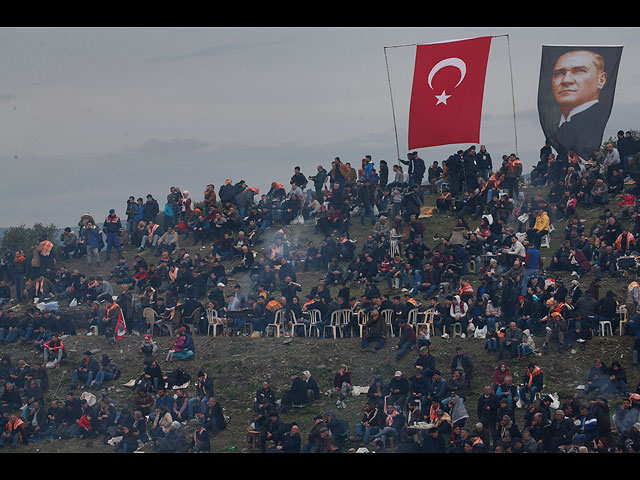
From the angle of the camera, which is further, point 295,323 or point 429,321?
point 295,323

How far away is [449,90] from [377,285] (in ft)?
20.3

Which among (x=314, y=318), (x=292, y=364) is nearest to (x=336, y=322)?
(x=314, y=318)

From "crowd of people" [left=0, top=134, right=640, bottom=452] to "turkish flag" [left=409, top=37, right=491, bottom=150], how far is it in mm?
2493

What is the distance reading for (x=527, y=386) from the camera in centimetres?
2030

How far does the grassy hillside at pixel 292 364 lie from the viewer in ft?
69.9

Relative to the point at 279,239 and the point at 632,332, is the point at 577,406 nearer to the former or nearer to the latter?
the point at 632,332

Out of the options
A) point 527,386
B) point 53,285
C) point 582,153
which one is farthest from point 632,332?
point 53,285

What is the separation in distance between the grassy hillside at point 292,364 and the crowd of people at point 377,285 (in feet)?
1.01

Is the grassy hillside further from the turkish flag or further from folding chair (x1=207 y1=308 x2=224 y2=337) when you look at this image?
the turkish flag

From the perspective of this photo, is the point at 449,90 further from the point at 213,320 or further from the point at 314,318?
the point at 213,320

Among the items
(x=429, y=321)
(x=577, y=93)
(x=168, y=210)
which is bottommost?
(x=429, y=321)

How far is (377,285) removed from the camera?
87.8ft

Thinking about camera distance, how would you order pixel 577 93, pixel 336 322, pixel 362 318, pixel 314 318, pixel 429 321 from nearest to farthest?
pixel 429 321
pixel 362 318
pixel 336 322
pixel 314 318
pixel 577 93

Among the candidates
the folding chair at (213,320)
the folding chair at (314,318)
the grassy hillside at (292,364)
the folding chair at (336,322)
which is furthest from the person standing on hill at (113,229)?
the folding chair at (336,322)
